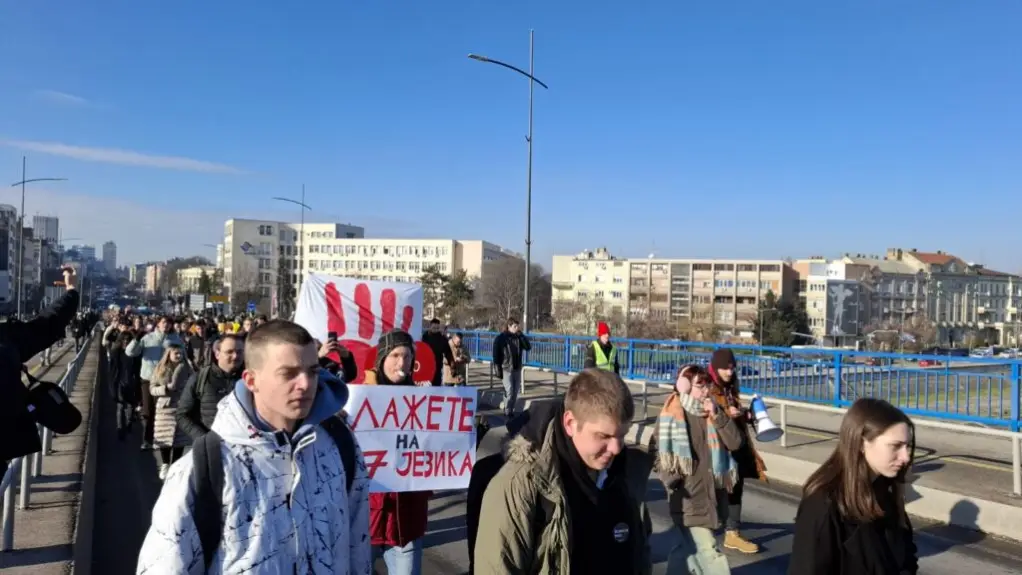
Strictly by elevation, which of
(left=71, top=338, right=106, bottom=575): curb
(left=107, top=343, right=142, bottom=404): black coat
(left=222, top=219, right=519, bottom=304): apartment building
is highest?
(left=222, top=219, right=519, bottom=304): apartment building

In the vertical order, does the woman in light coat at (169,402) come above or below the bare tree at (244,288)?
below

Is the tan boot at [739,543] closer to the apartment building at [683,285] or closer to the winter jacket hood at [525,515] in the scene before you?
the winter jacket hood at [525,515]

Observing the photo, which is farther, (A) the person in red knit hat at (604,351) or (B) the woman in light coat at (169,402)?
(A) the person in red knit hat at (604,351)

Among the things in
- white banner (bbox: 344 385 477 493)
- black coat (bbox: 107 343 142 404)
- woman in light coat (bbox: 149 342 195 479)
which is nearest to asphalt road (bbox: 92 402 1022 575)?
woman in light coat (bbox: 149 342 195 479)

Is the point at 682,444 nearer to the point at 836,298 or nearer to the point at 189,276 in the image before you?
the point at 836,298

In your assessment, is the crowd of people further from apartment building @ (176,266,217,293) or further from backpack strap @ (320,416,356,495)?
apartment building @ (176,266,217,293)

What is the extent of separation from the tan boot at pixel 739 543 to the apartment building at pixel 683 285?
106416 mm

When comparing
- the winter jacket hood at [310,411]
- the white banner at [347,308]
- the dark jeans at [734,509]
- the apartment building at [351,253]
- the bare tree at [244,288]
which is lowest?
the dark jeans at [734,509]

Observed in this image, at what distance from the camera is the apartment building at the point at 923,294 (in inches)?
4574

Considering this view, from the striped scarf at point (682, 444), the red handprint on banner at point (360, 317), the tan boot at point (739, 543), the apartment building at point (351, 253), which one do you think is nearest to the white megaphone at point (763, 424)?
the striped scarf at point (682, 444)

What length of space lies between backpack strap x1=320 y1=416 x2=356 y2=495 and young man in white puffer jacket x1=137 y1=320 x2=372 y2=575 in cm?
3

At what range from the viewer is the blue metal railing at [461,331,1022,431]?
11516 mm

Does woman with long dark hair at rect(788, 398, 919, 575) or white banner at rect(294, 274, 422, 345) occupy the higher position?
white banner at rect(294, 274, 422, 345)

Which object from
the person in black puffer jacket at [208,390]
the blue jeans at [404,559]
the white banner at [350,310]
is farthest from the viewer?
the white banner at [350,310]
